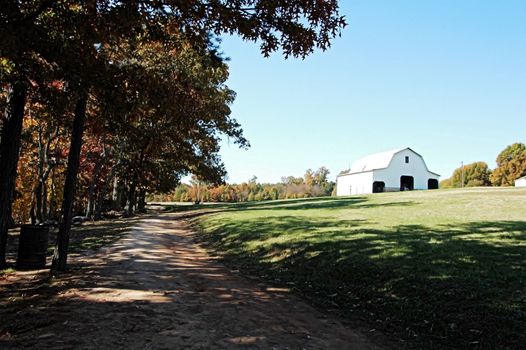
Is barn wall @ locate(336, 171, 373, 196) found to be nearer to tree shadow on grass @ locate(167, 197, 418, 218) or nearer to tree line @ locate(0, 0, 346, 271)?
tree shadow on grass @ locate(167, 197, 418, 218)

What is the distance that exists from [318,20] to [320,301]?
493cm

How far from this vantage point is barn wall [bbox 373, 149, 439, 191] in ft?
166

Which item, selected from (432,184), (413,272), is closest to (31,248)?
(413,272)

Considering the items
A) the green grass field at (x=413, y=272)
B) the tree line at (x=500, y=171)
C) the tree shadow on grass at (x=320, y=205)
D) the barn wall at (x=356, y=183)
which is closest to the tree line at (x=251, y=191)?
the tree line at (x=500, y=171)

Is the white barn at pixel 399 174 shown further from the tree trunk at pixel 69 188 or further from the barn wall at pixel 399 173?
the tree trunk at pixel 69 188

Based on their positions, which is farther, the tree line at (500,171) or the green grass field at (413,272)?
the tree line at (500,171)

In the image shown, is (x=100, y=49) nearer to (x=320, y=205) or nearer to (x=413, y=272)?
(x=413, y=272)

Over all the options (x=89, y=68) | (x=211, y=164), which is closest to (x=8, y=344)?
(x=89, y=68)

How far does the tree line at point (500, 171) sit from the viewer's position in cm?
8375

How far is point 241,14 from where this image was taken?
20.6 ft

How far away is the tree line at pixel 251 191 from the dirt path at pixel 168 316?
342 ft

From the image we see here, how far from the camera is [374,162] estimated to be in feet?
178

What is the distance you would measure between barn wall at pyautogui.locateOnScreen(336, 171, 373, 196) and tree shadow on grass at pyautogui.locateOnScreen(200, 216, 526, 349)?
38586mm

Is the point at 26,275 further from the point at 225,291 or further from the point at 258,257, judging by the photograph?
the point at 258,257
